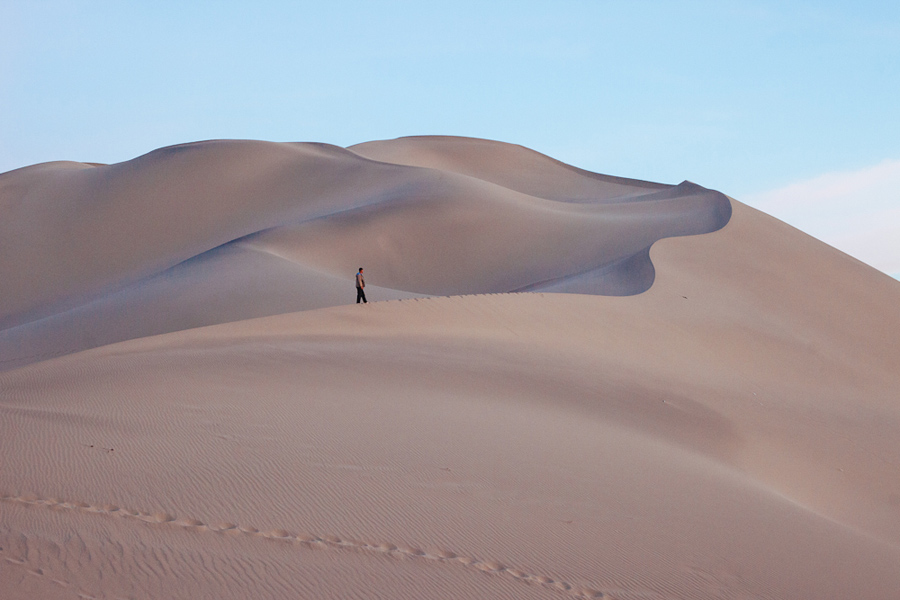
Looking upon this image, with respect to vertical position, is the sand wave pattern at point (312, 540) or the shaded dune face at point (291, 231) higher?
the shaded dune face at point (291, 231)

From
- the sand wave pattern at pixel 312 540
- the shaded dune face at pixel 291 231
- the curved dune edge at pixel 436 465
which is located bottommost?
the sand wave pattern at pixel 312 540

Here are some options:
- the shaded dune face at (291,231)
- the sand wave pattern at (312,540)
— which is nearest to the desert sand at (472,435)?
the sand wave pattern at (312,540)

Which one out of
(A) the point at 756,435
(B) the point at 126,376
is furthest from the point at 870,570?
(B) the point at 126,376

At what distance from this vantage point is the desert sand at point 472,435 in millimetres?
4238

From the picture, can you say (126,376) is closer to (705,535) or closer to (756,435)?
(705,535)

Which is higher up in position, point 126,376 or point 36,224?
point 36,224

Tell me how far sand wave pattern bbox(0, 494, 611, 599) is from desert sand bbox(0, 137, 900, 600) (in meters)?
0.02

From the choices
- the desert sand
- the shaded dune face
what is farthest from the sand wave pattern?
the shaded dune face

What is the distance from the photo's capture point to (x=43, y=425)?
572 cm

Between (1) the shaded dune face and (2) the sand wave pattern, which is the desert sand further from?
(1) the shaded dune face

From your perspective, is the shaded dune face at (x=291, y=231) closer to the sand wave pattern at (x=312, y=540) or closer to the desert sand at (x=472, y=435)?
the desert sand at (x=472, y=435)

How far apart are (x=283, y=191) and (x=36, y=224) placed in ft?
31.3

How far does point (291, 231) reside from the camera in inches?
1016

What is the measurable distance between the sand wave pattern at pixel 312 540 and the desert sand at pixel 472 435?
0.06 ft
